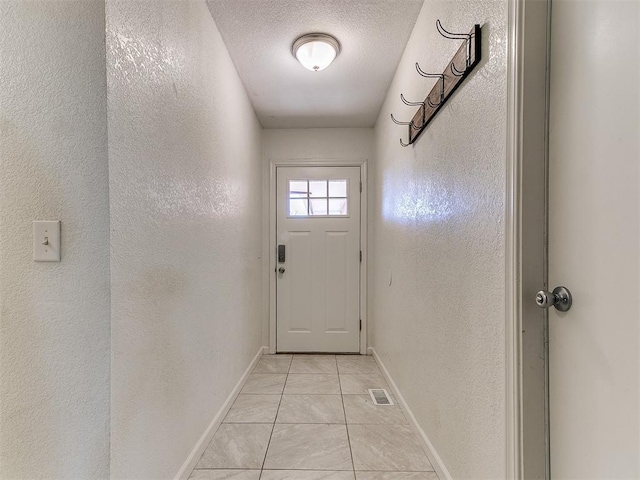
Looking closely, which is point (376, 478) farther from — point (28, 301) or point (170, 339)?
point (28, 301)

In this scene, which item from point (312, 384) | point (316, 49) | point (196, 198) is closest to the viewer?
point (196, 198)

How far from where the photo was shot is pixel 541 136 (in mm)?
770

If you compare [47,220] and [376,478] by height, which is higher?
[47,220]

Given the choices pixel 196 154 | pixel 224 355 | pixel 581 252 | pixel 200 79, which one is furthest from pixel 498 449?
pixel 200 79

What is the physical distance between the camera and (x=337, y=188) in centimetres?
295

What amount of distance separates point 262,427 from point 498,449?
49.6 inches

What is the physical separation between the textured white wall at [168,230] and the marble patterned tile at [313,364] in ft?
2.50

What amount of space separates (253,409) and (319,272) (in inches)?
54.8

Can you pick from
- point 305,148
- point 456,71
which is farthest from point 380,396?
point 305,148

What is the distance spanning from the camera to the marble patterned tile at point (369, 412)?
1711 mm

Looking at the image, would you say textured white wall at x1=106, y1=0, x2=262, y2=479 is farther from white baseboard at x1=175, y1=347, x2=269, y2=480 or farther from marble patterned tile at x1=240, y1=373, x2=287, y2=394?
marble patterned tile at x1=240, y1=373, x2=287, y2=394

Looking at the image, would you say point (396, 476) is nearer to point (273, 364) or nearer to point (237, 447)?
point (237, 447)

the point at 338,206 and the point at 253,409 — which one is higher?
the point at 338,206

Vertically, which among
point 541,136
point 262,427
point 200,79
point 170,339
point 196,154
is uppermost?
point 200,79
